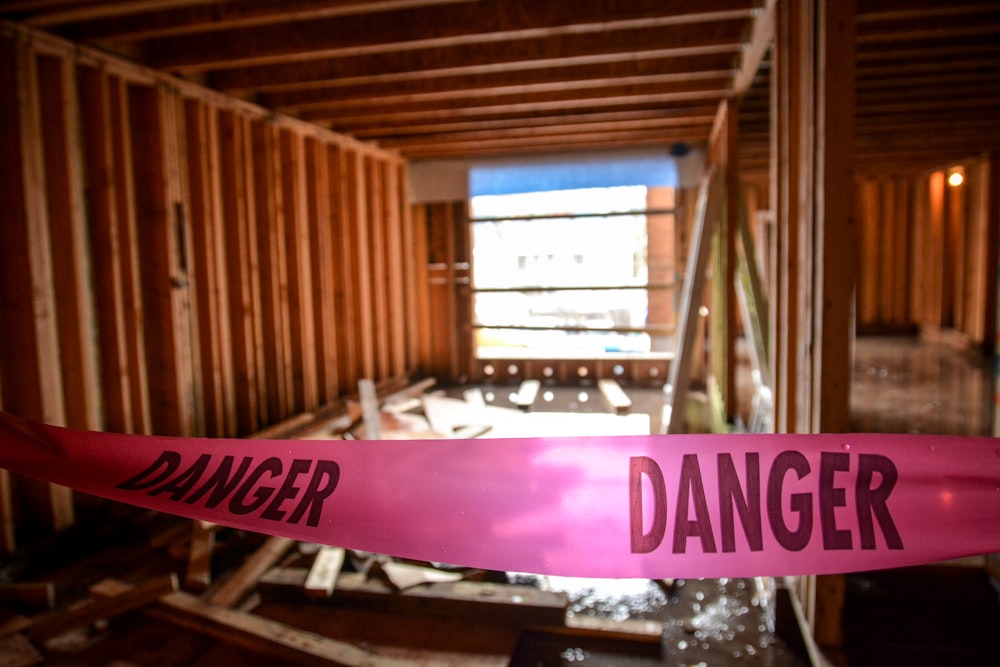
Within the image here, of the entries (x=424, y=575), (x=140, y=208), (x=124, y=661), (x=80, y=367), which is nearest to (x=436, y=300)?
(x=140, y=208)

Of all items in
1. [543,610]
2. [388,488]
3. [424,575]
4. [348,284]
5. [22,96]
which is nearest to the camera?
[388,488]

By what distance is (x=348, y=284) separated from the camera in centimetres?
801

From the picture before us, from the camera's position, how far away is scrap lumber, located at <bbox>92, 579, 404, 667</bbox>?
2793 millimetres

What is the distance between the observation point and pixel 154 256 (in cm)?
511

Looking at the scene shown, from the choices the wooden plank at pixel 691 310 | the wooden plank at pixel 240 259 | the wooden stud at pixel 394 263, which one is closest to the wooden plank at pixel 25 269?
the wooden plank at pixel 240 259

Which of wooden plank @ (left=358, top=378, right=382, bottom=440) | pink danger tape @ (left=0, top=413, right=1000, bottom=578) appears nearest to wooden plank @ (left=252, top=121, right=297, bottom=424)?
wooden plank @ (left=358, top=378, right=382, bottom=440)

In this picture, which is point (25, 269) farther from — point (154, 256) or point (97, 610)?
point (97, 610)

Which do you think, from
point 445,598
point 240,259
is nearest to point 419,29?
point 240,259

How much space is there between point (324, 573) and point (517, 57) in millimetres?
4086

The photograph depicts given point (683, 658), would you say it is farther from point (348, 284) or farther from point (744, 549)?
point (348, 284)

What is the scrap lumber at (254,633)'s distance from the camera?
9.16 ft

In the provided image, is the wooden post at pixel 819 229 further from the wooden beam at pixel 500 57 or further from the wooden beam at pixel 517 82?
the wooden beam at pixel 517 82

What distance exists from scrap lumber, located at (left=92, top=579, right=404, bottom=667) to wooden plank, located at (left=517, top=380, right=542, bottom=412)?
4.56 m

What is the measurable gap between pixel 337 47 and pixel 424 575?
3.82 meters
